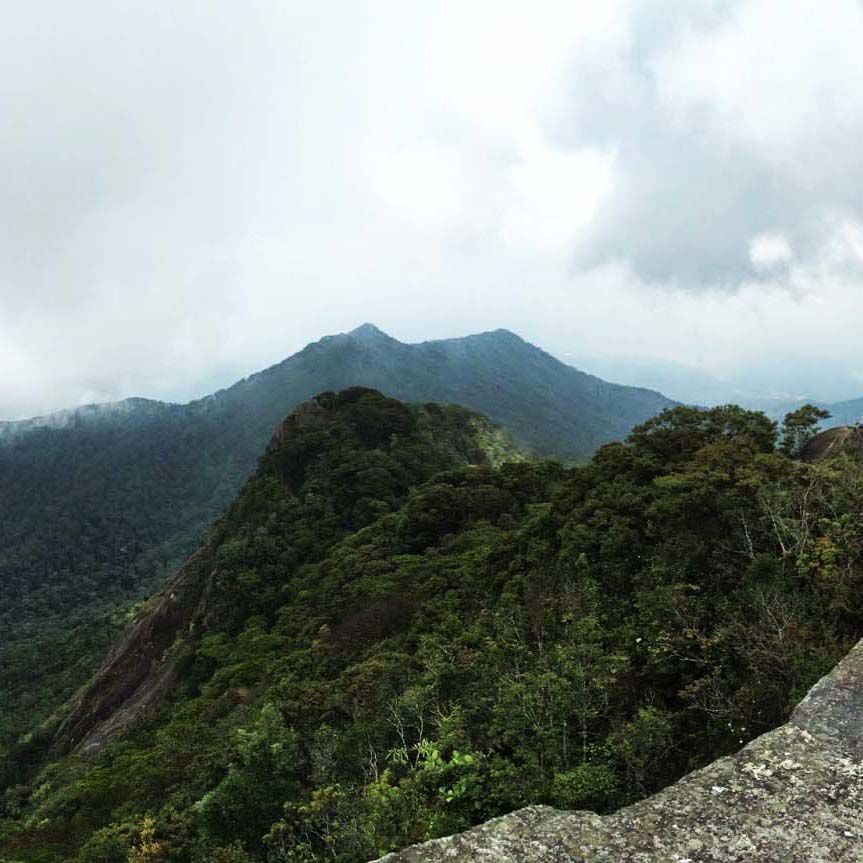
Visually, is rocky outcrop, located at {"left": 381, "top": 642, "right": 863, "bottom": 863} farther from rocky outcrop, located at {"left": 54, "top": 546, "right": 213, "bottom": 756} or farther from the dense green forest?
rocky outcrop, located at {"left": 54, "top": 546, "right": 213, "bottom": 756}

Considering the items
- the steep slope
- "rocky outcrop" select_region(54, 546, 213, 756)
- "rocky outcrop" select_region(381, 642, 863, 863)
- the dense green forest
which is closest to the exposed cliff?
"rocky outcrop" select_region(54, 546, 213, 756)

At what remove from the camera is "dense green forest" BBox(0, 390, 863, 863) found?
1020 cm

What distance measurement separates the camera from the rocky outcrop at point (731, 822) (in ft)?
19.9

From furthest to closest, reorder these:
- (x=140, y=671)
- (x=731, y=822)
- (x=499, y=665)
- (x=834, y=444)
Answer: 1. (x=140, y=671)
2. (x=834, y=444)
3. (x=499, y=665)
4. (x=731, y=822)

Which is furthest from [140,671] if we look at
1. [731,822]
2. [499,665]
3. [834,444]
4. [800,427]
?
[834,444]

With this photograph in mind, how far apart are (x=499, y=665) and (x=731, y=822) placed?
9142 millimetres

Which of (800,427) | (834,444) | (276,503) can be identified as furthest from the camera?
(276,503)

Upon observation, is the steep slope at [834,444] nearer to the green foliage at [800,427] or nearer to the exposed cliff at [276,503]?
the green foliage at [800,427]

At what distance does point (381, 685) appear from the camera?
17656mm

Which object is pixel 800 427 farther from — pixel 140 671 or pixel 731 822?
pixel 140 671

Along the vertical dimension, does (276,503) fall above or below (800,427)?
below

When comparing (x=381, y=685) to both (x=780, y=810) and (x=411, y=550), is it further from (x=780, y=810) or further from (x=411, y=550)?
(x=411, y=550)

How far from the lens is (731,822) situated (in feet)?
20.9

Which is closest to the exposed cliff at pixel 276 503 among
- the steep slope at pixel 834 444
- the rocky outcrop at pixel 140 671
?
the rocky outcrop at pixel 140 671
